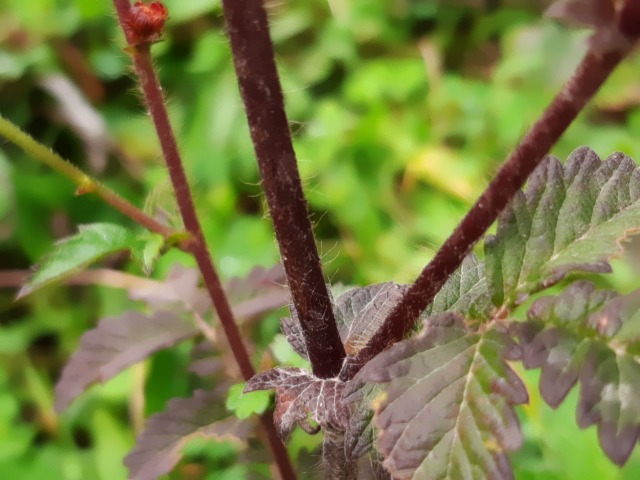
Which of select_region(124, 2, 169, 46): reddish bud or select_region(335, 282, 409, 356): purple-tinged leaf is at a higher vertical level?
select_region(124, 2, 169, 46): reddish bud

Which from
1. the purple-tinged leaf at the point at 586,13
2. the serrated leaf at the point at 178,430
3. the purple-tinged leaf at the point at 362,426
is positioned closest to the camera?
the purple-tinged leaf at the point at 586,13

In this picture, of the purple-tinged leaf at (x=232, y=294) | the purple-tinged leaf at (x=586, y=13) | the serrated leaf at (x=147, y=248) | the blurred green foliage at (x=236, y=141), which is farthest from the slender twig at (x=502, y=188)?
the blurred green foliage at (x=236, y=141)

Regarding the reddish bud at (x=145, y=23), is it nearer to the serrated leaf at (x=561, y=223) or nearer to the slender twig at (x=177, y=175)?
the slender twig at (x=177, y=175)

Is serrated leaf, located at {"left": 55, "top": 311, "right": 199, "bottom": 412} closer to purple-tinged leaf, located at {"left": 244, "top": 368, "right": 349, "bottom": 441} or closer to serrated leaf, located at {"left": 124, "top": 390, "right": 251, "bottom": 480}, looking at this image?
serrated leaf, located at {"left": 124, "top": 390, "right": 251, "bottom": 480}

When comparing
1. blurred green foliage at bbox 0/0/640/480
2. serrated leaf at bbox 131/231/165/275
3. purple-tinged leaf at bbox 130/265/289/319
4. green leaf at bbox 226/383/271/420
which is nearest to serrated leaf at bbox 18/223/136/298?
serrated leaf at bbox 131/231/165/275

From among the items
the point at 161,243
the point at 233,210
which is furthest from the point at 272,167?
the point at 233,210

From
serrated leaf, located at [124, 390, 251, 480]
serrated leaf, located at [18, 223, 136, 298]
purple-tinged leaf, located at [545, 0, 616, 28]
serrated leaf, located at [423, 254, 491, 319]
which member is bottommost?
serrated leaf, located at [124, 390, 251, 480]

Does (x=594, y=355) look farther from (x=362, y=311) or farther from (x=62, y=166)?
(x=62, y=166)

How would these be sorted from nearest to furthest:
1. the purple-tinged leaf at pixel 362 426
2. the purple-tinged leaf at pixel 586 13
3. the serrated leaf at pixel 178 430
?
the purple-tinged leaf at pixel 586 13 → the purple-tinged leaf at pixel 362 426 → the serrated leaf at pixel 178 430
